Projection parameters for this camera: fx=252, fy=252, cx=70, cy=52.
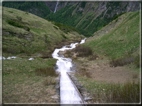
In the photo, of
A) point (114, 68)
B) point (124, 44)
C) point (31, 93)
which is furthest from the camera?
point (124, 44)

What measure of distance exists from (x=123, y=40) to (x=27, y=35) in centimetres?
2861

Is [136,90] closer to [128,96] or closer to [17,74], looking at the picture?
[128,96]

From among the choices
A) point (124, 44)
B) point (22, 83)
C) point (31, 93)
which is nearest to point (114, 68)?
point (124, 44)

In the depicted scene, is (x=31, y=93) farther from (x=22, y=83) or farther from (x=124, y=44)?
(x=124, y=44)

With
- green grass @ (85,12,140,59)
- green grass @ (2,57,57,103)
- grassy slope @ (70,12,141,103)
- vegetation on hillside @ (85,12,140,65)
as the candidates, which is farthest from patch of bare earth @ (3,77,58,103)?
green grass @ (85,12,140,59)

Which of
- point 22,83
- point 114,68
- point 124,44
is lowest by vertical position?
point 22,83

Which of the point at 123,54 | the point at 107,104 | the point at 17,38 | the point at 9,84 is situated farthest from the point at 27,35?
the point at 107,104

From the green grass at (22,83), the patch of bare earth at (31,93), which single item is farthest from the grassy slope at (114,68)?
the green grass at (22,83)

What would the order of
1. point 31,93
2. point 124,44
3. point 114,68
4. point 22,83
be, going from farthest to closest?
point 124,44, point 114,68, point 22,83, point 31,93

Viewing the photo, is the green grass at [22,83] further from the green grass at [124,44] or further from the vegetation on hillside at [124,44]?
the green grass at [124,44]

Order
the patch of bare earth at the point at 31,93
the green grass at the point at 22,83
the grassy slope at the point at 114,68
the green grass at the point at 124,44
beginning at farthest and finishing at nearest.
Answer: the green grass at the point at 124,44 → the green grass at the point at 22,83 → the patch of bare earth at the point at 31,93 → the grassy slope at the point at 114,68

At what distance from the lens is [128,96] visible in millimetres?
17344

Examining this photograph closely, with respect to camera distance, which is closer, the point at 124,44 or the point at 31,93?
the point at 31,93

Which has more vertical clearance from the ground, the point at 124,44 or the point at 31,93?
the point at 124,44
